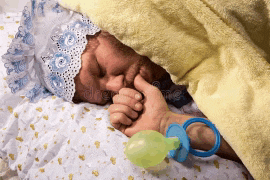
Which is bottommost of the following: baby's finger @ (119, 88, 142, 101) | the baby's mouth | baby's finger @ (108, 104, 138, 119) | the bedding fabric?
the bedding fabric

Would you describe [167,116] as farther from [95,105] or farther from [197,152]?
[95,105]

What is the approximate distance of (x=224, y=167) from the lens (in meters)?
0.58

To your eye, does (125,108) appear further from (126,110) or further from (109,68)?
(109,68)

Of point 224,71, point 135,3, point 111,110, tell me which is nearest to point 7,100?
point 111,110

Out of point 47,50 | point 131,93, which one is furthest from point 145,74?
point 47,50

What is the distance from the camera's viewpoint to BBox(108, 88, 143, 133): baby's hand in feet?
2.07

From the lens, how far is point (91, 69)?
67 centimetres

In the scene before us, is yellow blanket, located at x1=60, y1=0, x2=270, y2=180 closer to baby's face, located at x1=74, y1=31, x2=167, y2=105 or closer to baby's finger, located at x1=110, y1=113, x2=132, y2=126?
baby's face, located at x1=74, y1=31, x2=167, y2=105

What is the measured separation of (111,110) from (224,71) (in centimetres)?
33

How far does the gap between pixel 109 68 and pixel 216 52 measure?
0.31 metres

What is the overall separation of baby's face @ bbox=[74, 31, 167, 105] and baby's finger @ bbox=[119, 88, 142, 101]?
2 cm

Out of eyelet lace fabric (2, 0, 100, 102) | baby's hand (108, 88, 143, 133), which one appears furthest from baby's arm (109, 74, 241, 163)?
eyelet lace fabric (2, 0, 100, 102)

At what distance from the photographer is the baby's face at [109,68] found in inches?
25.9

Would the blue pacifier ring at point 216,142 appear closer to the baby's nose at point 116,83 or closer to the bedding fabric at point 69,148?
the bedding fabric at point 69,148
